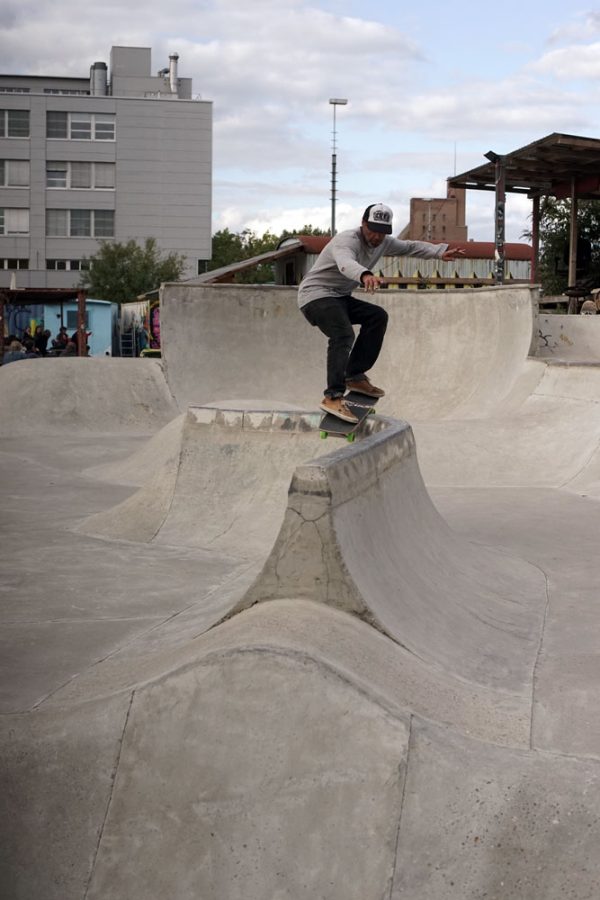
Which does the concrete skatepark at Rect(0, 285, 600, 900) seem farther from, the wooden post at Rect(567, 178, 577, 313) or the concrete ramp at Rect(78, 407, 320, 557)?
the wooden post at Rect(567, 178, 577, 313)

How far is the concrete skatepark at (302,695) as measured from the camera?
9.00ft

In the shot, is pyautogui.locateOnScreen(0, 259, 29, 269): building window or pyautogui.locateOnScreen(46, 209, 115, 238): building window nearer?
pyautogui.locateOnScreen(0, 259, 29, 269): building window

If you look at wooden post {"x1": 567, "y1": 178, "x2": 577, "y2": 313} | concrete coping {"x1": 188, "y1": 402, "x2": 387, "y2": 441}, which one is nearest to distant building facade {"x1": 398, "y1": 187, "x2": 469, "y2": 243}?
wooden post {"x1": 567, "y1": 178, "x2": 577, "y2": 313}

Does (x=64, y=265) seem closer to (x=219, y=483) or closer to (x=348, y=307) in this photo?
(x=219, y=483)

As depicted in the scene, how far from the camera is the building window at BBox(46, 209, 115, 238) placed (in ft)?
186

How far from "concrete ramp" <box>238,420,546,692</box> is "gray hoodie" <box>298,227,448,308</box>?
1.51 m

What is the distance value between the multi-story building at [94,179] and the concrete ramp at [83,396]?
40460 millimetres

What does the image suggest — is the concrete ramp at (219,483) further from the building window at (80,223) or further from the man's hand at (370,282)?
the building window at (80,223)

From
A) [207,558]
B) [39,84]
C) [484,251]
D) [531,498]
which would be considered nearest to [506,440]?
[531,498]

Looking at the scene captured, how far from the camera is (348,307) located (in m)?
6.83

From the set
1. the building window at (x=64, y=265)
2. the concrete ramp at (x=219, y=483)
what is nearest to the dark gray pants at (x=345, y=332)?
the concrete ramp at (x=219, y=483)

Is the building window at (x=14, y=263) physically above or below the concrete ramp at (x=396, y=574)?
above

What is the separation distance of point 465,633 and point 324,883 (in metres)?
1.64

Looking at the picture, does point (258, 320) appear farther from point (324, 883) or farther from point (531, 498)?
point (324, 883)
